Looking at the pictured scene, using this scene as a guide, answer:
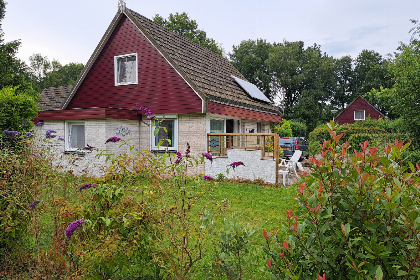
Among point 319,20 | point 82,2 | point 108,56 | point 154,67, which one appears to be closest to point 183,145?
point 154,67

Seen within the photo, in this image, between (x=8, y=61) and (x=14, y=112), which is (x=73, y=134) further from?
(x=14, y=112)

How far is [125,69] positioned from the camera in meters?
13.9

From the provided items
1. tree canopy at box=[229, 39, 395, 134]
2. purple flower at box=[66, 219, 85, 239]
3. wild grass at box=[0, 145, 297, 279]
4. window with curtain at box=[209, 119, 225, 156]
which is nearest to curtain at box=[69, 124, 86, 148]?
window with curtain at box=[209, 119, 225, 156]

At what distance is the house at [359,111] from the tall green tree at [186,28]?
79.1 ft

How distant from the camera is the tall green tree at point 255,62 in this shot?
170 ft

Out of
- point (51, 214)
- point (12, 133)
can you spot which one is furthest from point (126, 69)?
point (51, 214)

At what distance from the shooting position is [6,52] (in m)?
11.9

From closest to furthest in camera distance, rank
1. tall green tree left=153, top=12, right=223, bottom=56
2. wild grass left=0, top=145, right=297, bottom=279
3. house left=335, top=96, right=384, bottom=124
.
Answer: wild grass left=0, top=145, right=297, bottom=279 → tall green tree left=153, top=12, right=223, bottom=56 → house left=335, top=96, right=384, bottom=124

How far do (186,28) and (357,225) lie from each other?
43.2 m

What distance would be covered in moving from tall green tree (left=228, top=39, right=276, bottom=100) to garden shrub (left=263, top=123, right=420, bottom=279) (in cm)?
5094

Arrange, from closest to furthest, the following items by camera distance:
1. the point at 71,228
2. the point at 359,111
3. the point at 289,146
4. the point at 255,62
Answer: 1. the point at 71,228
2. the point at 289,146
3. the point at 359,111
4. the point at 255,62

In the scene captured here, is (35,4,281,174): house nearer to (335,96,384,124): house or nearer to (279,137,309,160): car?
(279,137,309,160): car

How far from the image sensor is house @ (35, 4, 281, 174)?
12.1m

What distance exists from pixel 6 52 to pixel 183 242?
13017mm
